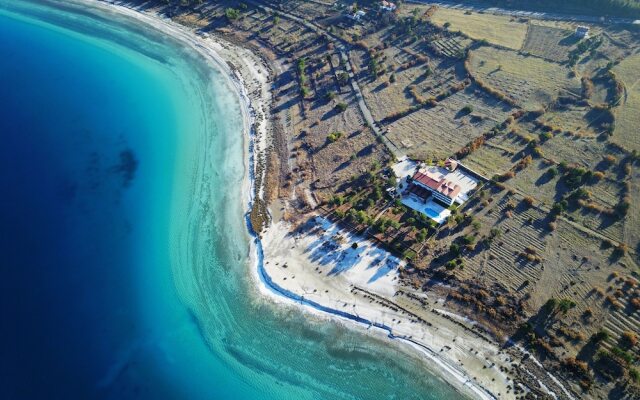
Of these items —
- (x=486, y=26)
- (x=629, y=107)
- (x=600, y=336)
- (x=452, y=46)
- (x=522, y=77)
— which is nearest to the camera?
(x=600, y=336)

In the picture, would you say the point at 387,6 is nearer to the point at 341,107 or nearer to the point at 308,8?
the point at 308,8

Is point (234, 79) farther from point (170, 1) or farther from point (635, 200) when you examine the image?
point (635, 200)

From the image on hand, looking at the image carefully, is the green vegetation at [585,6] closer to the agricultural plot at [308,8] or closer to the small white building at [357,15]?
the small white building at [357,15]

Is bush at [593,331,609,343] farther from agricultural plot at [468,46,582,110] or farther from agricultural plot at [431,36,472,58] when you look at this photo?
agricultural plot at [431,36,472,58]

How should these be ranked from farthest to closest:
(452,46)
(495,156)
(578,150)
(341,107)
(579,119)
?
(452,46), (341,107), (579,119), (495,156), (578,150)

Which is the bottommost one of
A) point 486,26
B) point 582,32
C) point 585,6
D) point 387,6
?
point 486,26

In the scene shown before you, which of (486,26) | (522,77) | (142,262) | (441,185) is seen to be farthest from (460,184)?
(486,26)

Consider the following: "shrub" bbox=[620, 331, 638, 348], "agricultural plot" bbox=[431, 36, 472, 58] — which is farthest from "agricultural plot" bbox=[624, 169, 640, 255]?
"agricultural plot" bbox=[431, 36, 472, 58]

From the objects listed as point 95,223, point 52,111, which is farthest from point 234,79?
point 95,223
